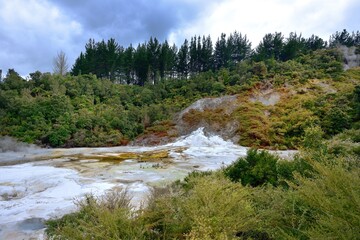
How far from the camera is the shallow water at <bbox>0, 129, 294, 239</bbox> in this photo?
22.5ft

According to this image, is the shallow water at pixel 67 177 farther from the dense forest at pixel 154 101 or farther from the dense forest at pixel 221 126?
the dense forest at pixel 154 101

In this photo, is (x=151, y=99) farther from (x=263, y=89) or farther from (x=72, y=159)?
(x=72, y=159)

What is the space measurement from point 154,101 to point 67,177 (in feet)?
72.7

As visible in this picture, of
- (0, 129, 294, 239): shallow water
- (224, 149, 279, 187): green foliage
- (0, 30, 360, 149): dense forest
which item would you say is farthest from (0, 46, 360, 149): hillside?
(224, 149, 279, 187): green foliage

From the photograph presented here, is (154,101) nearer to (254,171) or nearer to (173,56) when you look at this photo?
(173,56)

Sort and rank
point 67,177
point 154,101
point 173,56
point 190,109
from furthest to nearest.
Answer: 1. point 173,56
2. point 154,101
3. point 190,109
4. point 67,177

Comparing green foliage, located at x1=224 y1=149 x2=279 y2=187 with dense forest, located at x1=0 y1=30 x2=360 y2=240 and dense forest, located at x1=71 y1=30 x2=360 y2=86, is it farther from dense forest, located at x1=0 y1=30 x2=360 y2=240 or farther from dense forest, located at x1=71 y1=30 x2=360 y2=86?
dense forest, located at x1=71 y1=30 x2=360 y2=86

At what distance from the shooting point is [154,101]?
32.5 m

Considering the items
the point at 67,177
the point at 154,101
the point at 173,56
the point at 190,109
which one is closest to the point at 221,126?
the point at 190,109

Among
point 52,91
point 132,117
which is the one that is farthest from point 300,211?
point 52,91

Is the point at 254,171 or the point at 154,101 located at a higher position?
the point at 154,101

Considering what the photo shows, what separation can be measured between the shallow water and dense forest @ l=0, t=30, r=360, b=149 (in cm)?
518

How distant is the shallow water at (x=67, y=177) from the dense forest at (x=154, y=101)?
518 centimetres

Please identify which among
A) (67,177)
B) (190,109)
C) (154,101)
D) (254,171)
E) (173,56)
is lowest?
(67,177)
